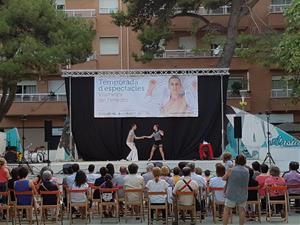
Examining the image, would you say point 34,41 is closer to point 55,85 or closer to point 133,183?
point 133,183

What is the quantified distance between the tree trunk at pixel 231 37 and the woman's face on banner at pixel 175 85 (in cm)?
920

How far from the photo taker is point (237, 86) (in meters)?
43.4

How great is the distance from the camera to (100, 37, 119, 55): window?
149ft

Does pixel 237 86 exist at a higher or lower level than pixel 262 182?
higher

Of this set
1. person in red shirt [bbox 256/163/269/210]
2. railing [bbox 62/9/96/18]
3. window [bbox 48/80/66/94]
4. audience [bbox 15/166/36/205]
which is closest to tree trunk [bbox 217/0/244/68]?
railing [bbox 62/9/96/18]

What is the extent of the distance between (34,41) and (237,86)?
767 inches

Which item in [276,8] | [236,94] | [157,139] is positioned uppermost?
[276,8]

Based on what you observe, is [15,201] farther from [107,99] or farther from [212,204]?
[107,99]

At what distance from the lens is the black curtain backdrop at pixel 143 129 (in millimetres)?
24906

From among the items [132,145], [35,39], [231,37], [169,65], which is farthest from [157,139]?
[169,65]

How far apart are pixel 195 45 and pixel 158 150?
20056mm

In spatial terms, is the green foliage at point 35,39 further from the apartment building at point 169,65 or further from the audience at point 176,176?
the audience at point 176,176

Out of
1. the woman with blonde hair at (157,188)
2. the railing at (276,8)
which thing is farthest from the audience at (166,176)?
the railing at (276,8)

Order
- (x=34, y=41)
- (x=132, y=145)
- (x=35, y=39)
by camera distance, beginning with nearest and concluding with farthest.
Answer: (x=132, y=145), (x=34, y=41), (x=35, y=39)
